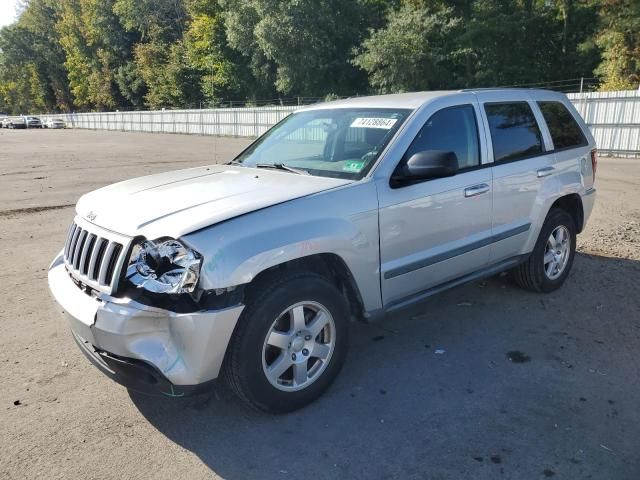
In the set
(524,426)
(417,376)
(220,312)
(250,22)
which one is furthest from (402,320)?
(250,22)

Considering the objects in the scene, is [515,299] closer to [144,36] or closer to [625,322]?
[625,322]

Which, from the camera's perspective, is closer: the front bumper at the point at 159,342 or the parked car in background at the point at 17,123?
the front bumper at the point at 159,342

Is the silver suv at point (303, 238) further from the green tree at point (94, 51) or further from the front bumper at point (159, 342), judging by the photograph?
the green tree at point (94, 51)

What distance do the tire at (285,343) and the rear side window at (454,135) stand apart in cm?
130

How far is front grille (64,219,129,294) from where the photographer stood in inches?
113

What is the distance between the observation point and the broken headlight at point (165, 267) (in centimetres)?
272

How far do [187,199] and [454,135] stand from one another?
2.09 meters

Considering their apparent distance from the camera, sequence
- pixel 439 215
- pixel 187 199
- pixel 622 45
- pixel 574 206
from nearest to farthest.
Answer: pixel 187 199 < pixel 439 215 < pixel 574 206 < pixel 622 45

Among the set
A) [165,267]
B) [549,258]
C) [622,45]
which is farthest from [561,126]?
[622,45]

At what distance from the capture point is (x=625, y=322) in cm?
450

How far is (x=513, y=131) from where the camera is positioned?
4594 mm

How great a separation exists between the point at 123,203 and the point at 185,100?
188 feet

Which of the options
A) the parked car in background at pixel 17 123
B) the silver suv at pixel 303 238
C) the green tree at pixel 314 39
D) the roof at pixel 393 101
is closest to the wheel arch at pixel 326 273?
the silver suv at pixel 303 238

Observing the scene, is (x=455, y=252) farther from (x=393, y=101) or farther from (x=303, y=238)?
(x=303, y=238)
